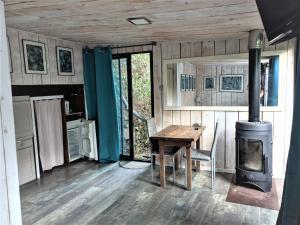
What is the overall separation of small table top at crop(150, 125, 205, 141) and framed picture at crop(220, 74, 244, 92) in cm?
74

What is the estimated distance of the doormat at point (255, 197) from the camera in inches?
121

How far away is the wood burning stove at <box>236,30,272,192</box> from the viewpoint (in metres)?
3.36

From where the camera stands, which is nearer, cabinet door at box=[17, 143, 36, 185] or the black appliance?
the black appliance

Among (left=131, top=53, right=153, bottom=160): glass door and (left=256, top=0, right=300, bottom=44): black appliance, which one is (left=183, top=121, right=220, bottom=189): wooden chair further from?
(left=256, top=0, right=300, bottom=44): black appliance

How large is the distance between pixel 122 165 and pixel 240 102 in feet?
7.55

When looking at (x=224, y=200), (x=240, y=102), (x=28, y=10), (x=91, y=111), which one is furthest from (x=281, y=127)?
(x=28, y=10)

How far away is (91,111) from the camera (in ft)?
16.3

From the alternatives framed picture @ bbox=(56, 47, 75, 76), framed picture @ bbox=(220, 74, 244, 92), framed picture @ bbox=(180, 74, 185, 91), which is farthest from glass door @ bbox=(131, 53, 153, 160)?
framed picture @ bbox=(220, 74, 244, 92)

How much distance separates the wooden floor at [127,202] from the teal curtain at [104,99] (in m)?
0.71

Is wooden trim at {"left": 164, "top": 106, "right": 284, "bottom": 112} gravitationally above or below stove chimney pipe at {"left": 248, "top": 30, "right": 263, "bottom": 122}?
below

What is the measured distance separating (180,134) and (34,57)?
2.41 m

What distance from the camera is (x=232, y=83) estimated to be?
4102 millimetres

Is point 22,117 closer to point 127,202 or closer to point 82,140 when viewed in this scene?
point 82,140

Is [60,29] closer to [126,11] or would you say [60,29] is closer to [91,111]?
[126,11]
